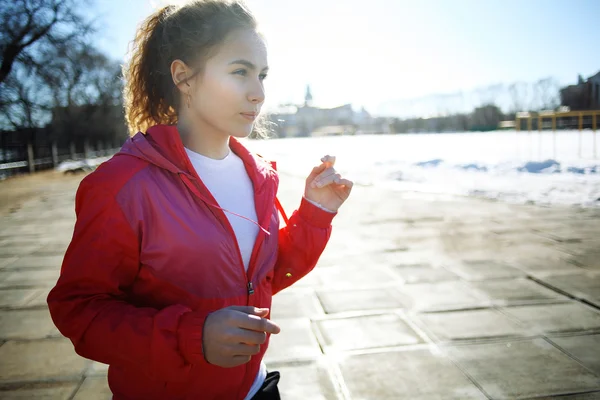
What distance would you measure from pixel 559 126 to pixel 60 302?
47.9 metres

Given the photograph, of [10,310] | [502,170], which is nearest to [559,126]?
[502,170]

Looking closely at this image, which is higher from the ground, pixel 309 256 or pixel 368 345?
pixel 309 256

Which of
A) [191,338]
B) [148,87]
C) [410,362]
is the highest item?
[148,87]

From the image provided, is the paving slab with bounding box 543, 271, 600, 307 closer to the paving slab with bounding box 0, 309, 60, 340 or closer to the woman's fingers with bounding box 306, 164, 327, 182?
the woman's fingers with bounding box 306, 164, 327, 182

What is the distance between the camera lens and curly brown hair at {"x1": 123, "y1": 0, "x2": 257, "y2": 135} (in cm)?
113

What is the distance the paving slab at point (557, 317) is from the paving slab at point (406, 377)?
2.57ft

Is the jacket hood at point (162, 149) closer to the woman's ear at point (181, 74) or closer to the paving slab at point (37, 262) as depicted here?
the woman's ear at point (181, 74)

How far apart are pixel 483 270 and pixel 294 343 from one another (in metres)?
2.01

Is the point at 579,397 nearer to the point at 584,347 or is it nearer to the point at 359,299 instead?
the point at 584,347

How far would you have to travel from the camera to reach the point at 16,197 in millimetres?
10656

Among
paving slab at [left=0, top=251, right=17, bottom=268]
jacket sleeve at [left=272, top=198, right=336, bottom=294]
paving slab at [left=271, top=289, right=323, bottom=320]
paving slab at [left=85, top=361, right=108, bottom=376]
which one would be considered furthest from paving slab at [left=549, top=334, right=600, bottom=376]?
paving slab at [left=0, top=251, right=17, bottom=268]

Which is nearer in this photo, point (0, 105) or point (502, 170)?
point (502, 170)

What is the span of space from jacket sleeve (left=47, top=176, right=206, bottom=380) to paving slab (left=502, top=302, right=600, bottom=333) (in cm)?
234

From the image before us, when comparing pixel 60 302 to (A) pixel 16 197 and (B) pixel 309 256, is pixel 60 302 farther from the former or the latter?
(A) pixel 16 197
